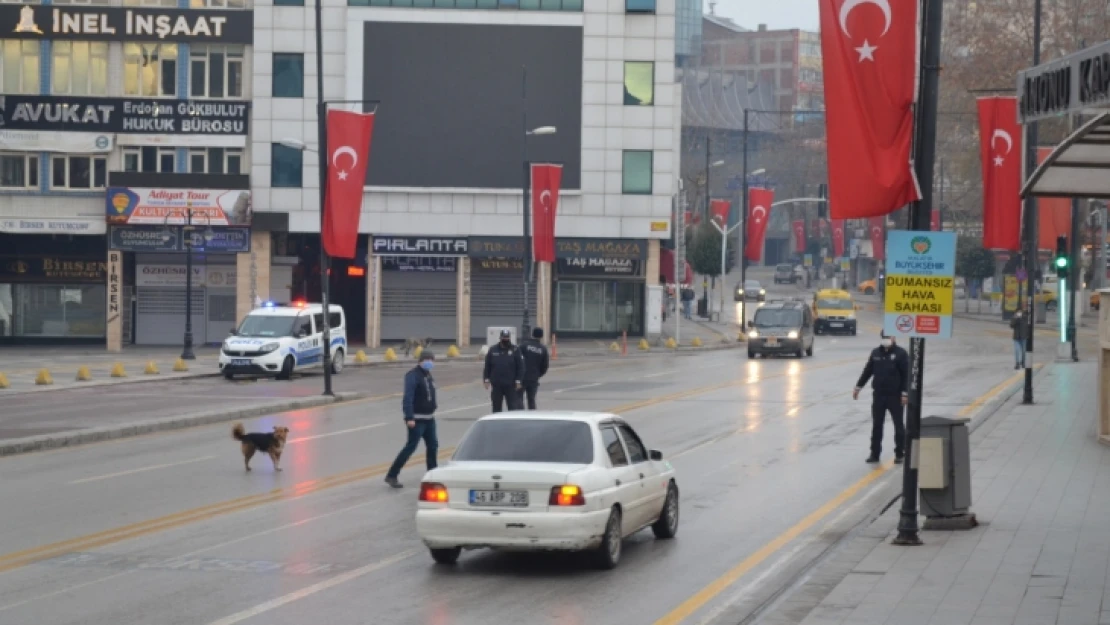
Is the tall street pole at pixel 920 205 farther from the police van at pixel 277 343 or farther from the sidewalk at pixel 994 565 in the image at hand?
the police van at pixel 277 343

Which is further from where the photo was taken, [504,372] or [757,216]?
[757,216]

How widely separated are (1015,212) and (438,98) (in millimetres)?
35107

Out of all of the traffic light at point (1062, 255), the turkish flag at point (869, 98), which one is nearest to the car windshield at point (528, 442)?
the turkish flag at point (869, 98)

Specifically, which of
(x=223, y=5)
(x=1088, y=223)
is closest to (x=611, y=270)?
(x=223, y=5)

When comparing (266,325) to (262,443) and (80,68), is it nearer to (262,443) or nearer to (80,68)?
(262,443)

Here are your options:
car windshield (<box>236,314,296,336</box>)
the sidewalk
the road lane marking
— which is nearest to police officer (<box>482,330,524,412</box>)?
the road lane marking

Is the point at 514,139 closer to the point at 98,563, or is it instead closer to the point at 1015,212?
the point at 1015,212

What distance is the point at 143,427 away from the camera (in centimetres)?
2873

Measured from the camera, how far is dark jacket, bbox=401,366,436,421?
66.7 ft

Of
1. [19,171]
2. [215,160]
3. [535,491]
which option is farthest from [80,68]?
[535,491]

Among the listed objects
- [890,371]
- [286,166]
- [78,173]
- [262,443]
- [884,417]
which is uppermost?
[286,166]

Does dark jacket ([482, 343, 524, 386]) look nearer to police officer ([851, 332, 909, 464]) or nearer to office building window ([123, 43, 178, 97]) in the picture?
police officer ([851, 332, 909, 464])

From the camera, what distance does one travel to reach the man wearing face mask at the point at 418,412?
66.8 ft

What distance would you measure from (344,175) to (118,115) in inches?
1033
